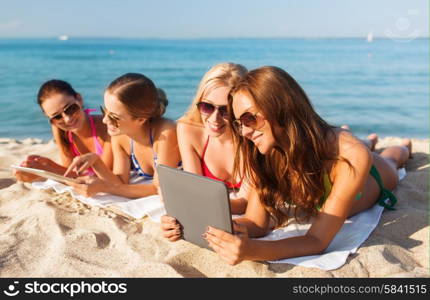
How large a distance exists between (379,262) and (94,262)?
5.83ft

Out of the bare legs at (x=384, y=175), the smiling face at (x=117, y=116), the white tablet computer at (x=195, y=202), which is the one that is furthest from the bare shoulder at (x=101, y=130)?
the bare legs at (x=384, y=175)

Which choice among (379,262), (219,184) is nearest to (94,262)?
(219,184)

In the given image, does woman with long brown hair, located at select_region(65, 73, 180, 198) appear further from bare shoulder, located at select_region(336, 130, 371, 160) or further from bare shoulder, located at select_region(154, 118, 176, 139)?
bare shoulder, located at select_region(336, 130, 371, 160)

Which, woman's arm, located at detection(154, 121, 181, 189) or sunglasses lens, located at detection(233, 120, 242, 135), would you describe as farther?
woman's arm, located at detection(154, 121, 181, 189)

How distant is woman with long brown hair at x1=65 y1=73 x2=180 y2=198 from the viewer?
11.2 ft

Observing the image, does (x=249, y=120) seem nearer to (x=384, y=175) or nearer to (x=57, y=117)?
(x=384, y=175)

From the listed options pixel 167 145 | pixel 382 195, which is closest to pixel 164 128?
pixel 167 145

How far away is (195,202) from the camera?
2387 millimetres

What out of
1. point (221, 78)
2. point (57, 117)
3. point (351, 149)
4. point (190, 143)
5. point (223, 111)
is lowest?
point (190, 143)

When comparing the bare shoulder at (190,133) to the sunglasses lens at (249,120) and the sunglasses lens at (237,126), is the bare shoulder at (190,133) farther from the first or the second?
the sunglasses lens at (249,120)

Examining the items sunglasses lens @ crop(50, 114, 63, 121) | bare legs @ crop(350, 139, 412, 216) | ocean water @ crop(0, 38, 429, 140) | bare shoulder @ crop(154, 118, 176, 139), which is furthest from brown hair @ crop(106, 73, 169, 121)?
ocean water @ crop(0, 38, 429, 140)

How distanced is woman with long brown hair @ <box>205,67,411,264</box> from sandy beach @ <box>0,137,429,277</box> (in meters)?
0.23

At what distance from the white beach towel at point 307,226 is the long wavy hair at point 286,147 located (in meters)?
0.16

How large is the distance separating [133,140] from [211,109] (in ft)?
3.41
